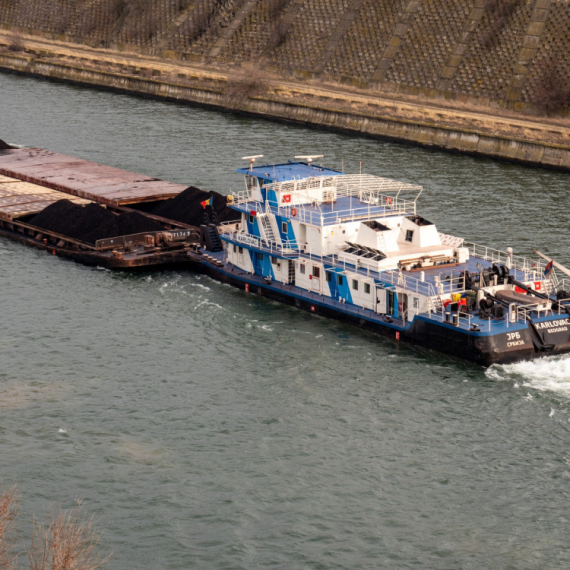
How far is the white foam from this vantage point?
43812 mm

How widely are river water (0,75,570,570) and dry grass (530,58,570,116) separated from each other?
34459mm

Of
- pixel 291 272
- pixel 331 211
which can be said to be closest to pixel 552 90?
pixel 331 211

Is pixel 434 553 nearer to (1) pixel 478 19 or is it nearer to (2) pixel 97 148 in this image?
(2) pixel 97 148

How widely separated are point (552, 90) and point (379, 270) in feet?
163

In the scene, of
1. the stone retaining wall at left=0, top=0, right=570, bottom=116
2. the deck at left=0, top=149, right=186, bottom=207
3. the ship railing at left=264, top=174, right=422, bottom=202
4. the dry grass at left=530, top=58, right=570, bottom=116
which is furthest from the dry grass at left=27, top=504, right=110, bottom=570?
the stone retaining wall at left=0, top=0, right=570, bottom=116

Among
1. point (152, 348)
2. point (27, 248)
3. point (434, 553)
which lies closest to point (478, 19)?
point (27, 248)

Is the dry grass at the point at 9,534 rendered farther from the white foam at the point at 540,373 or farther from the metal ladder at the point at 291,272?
the metal ladder at the point at 291,272

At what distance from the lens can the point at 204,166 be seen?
83062 mm

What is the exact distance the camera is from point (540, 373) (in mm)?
44938

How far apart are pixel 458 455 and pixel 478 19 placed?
2847 inches

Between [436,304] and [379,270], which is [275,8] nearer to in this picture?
[379,270]

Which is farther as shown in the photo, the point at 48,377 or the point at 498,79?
the point at 498,79

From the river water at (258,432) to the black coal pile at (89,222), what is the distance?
2232 mm

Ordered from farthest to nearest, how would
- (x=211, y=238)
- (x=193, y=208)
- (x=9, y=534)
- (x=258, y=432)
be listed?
(x=193, y=208), (x=211, y=238), (x=258, y=432), (x=9, y=534)
